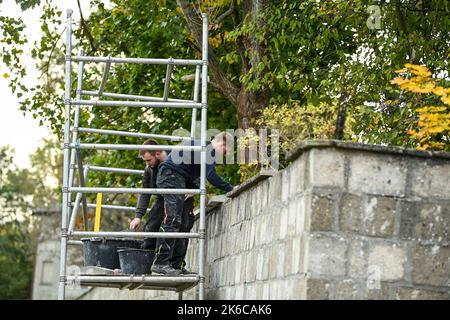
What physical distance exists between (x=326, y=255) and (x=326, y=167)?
50 centimetres

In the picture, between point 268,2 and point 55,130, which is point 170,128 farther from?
point 268,2

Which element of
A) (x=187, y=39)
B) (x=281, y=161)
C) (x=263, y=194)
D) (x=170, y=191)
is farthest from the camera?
(x=187, y=39)

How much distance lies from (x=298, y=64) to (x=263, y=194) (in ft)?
19.2

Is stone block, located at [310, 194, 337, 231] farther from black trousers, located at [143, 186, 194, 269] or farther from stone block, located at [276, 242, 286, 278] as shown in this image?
black trousers, located at [143, 186, 194, 269]

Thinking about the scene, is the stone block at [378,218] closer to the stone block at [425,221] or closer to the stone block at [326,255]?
the stone block at [425,221]

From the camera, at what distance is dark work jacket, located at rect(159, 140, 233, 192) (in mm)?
9086

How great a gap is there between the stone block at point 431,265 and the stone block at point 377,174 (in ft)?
1.15

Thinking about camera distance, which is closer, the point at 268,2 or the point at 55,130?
the point at 268,2

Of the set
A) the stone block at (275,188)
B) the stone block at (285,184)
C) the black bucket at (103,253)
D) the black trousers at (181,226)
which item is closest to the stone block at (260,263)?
the stone block at (275,188)

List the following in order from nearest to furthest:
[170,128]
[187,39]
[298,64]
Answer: [298,64]
[187,39]
[170,128]

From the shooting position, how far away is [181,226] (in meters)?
9.35

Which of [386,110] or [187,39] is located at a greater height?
→ [187,39]

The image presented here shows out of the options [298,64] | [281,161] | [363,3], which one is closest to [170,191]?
[281,161]

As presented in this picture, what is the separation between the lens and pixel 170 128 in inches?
688
